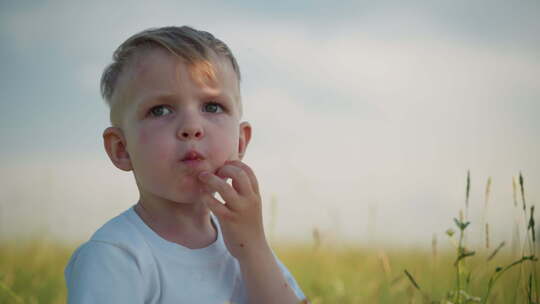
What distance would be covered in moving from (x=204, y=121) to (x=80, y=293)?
851 millimetres

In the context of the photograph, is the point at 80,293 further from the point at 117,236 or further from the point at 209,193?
the point at 209,193

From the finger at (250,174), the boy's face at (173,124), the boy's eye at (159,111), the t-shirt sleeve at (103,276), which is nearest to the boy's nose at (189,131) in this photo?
the boy's face at (173,124)

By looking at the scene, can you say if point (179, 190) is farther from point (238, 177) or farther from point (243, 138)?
point (243, 138)

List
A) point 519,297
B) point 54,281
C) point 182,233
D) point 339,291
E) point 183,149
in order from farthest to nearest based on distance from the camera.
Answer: point 54,281
point 339,291
point 519,297
point 182,233
point 183,149

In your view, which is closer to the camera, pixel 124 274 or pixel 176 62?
pixel 124 274

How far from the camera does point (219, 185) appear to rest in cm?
231

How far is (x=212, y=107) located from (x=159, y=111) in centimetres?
24

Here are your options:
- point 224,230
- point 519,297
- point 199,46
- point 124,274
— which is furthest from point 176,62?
point 519,297

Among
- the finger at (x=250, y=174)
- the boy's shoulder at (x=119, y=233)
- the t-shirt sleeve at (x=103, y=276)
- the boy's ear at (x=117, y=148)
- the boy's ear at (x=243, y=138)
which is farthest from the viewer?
the boy's ear at (x=243, y=138)

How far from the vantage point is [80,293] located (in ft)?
6.81

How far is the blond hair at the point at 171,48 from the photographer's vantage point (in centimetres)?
244

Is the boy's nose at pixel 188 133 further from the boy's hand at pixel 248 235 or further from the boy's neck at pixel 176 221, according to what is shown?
the boy's neck at pixel 176 221

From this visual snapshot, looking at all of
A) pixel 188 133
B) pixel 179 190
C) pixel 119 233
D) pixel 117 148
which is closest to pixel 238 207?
pixel 179 190

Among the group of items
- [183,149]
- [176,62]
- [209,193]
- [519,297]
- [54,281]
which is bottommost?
[54,281]
